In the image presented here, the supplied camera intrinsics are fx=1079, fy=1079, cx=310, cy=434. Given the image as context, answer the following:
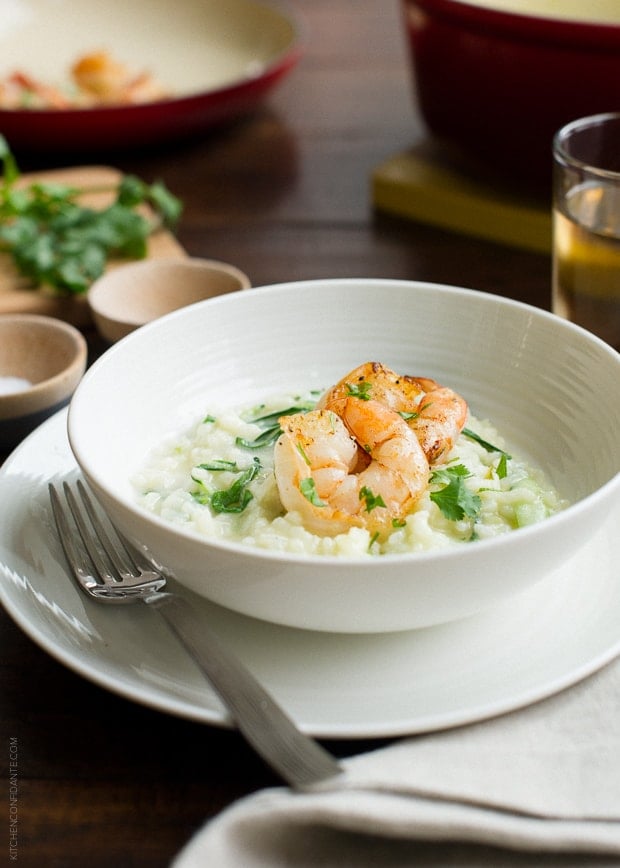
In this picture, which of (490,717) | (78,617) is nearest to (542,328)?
(490,717)

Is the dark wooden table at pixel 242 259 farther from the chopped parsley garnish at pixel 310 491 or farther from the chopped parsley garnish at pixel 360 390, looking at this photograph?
the chopped parsley garnish at pixel 360 390

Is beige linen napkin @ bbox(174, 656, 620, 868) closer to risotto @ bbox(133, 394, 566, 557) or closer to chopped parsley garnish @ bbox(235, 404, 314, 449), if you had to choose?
risotto @ bbox(133, 394, 566, 557)

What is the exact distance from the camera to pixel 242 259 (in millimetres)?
2607

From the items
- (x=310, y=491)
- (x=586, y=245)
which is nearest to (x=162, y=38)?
(x=586, y=245)

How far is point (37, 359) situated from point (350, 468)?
0.85m

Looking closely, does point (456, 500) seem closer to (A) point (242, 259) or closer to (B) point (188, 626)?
(B) point (188, 626)

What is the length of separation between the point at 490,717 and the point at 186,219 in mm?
1930

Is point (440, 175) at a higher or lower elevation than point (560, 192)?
lower

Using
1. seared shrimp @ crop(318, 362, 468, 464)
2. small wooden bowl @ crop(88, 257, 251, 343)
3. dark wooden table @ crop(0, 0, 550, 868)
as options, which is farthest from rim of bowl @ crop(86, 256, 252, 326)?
seared shrimp @ crop(318, 362, 468, 464)

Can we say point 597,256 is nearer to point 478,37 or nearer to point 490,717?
point 478,37

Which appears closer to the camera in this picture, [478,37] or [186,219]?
[478,37]

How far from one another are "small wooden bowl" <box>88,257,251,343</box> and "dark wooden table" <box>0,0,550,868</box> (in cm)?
12

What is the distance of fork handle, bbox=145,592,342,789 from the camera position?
41.9 inches

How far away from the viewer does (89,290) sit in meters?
2.28
